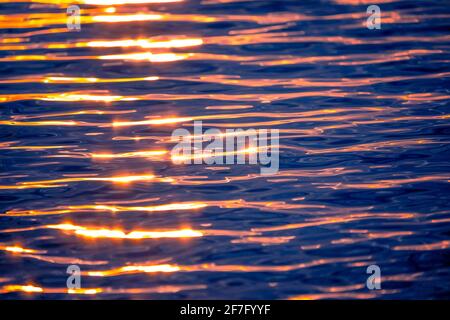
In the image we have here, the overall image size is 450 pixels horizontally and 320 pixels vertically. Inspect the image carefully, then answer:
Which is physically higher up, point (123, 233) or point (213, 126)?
point (213, 126)

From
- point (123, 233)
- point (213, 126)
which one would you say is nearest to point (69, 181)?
point (123, 233)

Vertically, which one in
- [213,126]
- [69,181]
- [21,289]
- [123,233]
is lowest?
[21,289]

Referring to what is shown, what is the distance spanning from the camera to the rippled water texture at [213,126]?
3.24 feet

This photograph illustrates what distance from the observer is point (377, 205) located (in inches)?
39.0

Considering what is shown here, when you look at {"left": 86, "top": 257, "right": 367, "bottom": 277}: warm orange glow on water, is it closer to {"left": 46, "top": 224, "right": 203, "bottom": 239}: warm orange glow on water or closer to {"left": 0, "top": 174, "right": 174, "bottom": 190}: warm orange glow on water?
{"left": 46, "top": 224, "right": 203, "bottom": 239}: warm orange glow on water

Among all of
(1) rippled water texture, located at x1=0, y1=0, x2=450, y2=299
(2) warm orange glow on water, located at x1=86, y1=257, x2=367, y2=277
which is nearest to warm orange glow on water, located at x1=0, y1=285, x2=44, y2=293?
(1) rippled water texture, located at x1=0, y1=0, x2=450, y2=299

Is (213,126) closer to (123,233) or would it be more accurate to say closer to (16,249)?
(123,233)

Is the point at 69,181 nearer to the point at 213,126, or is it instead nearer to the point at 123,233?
the point at 123,233

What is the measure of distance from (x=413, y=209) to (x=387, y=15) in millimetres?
412

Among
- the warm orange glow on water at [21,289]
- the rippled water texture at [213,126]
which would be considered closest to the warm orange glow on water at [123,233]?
the rippled water texture at [213,126]

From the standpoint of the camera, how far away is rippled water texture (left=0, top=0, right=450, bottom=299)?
0.99m

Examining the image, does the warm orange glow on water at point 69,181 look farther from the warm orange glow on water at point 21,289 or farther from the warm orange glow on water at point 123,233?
the warm orange glow on water at point 21,289

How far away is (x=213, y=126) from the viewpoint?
1.00 meters
